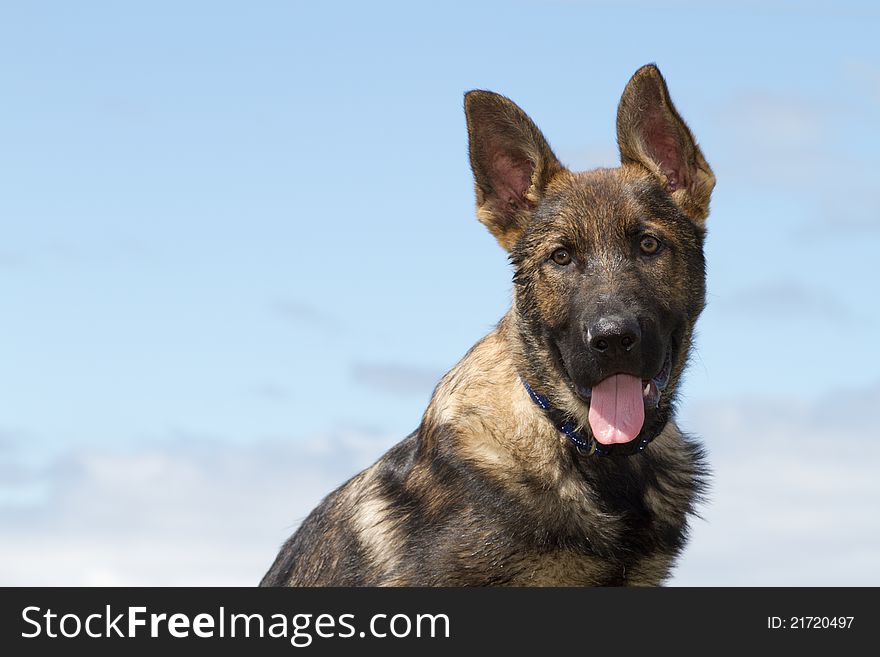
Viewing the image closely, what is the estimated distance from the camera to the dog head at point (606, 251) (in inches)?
384

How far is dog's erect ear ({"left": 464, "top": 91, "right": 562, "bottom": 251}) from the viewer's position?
10586 millimetres

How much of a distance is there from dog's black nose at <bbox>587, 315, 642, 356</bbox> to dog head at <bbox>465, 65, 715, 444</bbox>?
0.03 ft

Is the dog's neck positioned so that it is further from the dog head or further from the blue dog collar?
the dog head

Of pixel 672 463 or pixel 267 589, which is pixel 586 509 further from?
pixel 267 589

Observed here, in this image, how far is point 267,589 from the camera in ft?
33.2

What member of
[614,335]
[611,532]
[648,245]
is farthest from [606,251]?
[611,532]

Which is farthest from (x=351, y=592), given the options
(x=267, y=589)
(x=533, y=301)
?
(x=533, y=301)

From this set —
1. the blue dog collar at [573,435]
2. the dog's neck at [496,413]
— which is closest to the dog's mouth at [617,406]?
the blue dog collar at [573,435]

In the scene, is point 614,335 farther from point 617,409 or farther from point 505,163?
point 505,163

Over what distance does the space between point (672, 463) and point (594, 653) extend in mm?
1973

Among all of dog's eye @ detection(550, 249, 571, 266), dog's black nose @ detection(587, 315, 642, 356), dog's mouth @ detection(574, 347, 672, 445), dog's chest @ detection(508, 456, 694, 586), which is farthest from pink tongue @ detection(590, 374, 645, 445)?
dog's eye @ detection(550, 249, 571, 266)

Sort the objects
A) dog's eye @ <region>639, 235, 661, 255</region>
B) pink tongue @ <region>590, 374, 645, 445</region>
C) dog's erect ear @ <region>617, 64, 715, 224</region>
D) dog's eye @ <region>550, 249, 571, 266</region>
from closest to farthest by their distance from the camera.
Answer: pink tongue @ <region>590, 374, 645, 445</region>
dog's eye @ <region>639, 235, 661, 255</region>
dog's eye @ <region>550, 249, 571, 266</region>
dog's erect ear @ <region>617, 64, 715, 224</region>

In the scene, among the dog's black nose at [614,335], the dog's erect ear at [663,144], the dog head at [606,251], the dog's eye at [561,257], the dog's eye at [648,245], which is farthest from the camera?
the dog's erect ear at [663,144]

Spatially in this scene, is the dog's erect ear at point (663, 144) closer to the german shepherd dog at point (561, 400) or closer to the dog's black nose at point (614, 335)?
the german shepherd dog at point (561, 400)
